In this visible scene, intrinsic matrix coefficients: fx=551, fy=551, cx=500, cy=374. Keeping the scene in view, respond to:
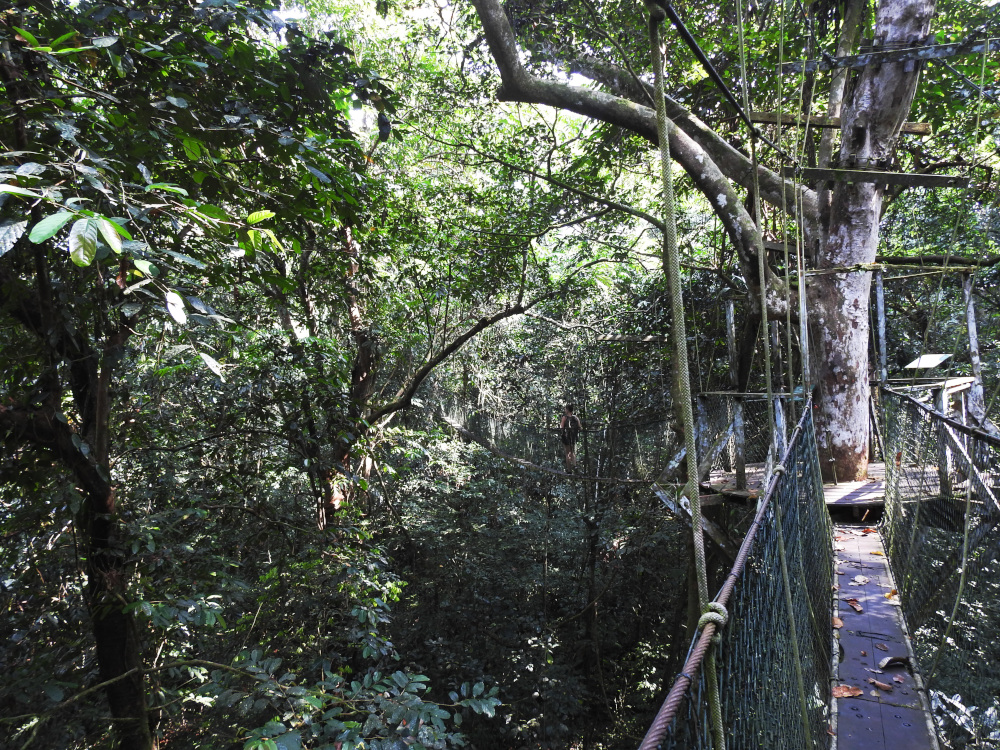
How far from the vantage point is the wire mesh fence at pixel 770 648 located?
757 millimetres

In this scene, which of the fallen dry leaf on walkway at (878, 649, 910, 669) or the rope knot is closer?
the rope knot

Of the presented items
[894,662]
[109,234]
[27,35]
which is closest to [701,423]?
[894,662]

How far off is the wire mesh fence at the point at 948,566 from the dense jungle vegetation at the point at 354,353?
26.3 inches

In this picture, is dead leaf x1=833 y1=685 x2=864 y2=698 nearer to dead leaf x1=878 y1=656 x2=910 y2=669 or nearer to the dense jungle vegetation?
dead leaf x1=878 y1=656 x2=910 y2=669

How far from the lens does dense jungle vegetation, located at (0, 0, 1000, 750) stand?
5.77 ft

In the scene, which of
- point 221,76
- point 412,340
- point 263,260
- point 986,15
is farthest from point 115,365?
point 986,15

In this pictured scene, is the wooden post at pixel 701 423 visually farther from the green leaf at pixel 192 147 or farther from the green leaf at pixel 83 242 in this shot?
the green leaf at pixel 83 242

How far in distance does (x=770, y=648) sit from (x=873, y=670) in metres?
1.13

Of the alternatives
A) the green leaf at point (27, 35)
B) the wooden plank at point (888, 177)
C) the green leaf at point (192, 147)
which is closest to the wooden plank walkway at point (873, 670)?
the wooden plank at point (888, 177)

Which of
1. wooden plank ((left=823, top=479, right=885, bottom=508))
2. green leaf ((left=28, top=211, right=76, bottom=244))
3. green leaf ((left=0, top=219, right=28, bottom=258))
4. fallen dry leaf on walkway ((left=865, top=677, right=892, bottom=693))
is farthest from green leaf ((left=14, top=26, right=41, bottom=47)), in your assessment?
wooden plank ((left=823, top=479, right=885, bottom=508))

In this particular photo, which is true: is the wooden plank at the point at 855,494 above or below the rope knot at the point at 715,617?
below

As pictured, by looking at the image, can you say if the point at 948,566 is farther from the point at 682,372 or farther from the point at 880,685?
the point at 682,372

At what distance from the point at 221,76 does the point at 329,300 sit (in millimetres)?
2013

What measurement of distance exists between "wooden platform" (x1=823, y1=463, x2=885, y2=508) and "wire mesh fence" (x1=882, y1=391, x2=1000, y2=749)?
0.38ft
